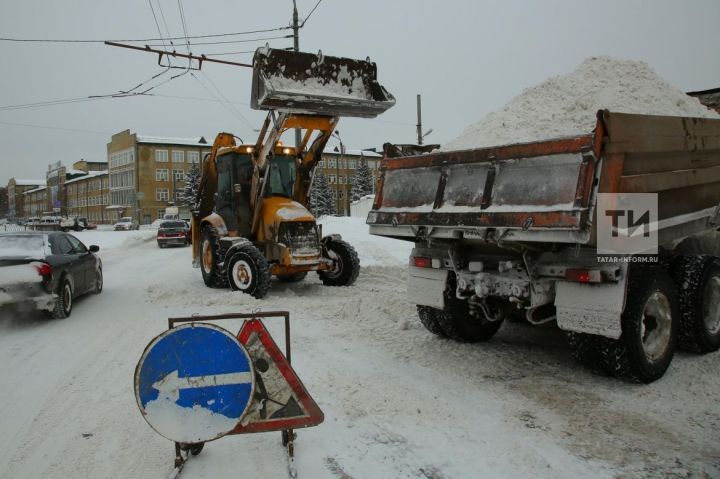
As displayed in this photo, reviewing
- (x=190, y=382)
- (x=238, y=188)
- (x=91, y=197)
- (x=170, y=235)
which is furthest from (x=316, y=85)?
(x=91, y=197)

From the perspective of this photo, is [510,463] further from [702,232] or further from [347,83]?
[347,83]

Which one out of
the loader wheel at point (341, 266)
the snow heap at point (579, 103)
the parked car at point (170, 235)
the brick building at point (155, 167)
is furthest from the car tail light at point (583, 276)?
the brick building at point (155, 167)

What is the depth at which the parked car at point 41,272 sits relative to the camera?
7.77 meters

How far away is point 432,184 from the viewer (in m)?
5.69

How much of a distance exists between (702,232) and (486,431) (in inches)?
144

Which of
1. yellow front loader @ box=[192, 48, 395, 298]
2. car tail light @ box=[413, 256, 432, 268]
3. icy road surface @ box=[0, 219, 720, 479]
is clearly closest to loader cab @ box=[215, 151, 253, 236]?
yellow front loader @ box=[192, 48, 395, 298]

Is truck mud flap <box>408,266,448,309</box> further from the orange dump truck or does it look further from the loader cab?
the loader cab

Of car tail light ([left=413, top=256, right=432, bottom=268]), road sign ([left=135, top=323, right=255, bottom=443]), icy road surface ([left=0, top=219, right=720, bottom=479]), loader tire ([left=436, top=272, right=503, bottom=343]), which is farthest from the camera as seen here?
loader tire ([left=436, top=272, right=503, bottom=343])

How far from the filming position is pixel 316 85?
945 cm

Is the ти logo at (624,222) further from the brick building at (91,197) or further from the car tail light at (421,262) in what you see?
the brick building at (91,197)

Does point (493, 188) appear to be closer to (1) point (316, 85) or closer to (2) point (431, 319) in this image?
(2) point (431, 319)

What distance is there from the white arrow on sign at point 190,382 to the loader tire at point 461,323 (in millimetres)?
3319

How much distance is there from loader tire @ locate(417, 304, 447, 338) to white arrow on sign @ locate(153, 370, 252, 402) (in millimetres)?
3520

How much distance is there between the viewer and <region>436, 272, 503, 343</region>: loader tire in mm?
6395
